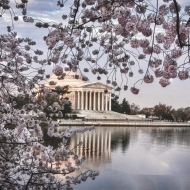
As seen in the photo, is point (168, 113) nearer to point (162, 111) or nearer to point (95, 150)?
point (162, 111)

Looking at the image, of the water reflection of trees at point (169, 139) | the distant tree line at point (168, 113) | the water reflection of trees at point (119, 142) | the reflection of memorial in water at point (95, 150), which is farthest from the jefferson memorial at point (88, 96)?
the reflection of memorial in water at point (95, 150)

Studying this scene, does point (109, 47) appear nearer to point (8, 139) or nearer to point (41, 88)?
point (41, 88)

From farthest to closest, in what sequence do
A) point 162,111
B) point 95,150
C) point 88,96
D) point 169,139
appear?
1. point 162,111
2. point 88,96
3. point 169,139
4. point 95,150

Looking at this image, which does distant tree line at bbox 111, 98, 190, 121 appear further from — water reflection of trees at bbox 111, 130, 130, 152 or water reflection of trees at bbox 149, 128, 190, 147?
water reflection of trees at bbox 111, 130, 130, 152

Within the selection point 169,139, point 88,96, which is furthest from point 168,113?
point 169,139

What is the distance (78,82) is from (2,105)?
91273 mm

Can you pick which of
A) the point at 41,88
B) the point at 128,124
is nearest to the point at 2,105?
the point at 41,88

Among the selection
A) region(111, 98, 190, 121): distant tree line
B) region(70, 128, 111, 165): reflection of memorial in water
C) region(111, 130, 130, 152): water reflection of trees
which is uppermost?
region(111, 98, 190, 121): distant tree line

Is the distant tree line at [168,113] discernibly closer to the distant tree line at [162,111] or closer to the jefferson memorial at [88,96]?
the distant tree line at [162,111]

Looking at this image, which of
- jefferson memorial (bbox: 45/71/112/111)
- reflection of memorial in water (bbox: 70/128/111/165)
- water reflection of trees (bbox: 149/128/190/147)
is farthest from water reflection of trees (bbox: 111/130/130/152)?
jefferson memorial (bbox: 45/71/112/111)

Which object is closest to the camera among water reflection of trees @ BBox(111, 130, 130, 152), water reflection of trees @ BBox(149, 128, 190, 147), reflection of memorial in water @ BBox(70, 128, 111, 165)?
reflection of memorial in water @ BBox(70, 128, 111, 165)

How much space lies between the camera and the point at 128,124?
7012 cm

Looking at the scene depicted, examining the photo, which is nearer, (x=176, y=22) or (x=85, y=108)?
(x=176, y=22)

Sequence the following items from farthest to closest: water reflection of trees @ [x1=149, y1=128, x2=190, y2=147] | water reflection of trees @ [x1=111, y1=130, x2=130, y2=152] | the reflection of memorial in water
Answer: water reflection of trees @ [x1=149, y1=128, x2=190, y2=147]
water reflection of trees @ [x1=111, y1=130, x2=130, y2=152]
the reflection of memorial in water
